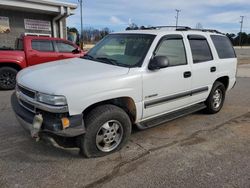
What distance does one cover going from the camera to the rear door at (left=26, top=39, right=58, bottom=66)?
29.0 ft

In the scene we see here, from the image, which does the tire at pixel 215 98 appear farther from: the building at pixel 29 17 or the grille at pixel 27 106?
the building at pixel 29 17

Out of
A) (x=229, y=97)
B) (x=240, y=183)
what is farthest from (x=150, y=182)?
(x=229, y=97)

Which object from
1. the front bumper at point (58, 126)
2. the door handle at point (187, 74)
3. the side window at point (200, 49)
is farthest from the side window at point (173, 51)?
the front bumper at point (58, 126)

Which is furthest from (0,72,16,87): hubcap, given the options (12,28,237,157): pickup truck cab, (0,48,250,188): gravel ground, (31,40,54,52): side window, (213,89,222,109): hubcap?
(213,89,222,109): hubcap

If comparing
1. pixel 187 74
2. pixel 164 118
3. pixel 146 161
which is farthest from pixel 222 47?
pixel 146 161

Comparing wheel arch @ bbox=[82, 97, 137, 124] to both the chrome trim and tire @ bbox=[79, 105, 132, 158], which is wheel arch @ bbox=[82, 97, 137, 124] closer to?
tire @ bbox=[79, 105, 132, 158]

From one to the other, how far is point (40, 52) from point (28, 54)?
0.42 meters

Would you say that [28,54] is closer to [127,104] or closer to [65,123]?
[127,104]

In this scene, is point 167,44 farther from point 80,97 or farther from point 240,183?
point 240,183

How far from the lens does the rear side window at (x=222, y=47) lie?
5578mm

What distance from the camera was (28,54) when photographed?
8.78 metres

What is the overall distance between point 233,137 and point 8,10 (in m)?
12.5

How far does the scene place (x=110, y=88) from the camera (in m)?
3.49

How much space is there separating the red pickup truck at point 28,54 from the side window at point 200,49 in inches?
154
